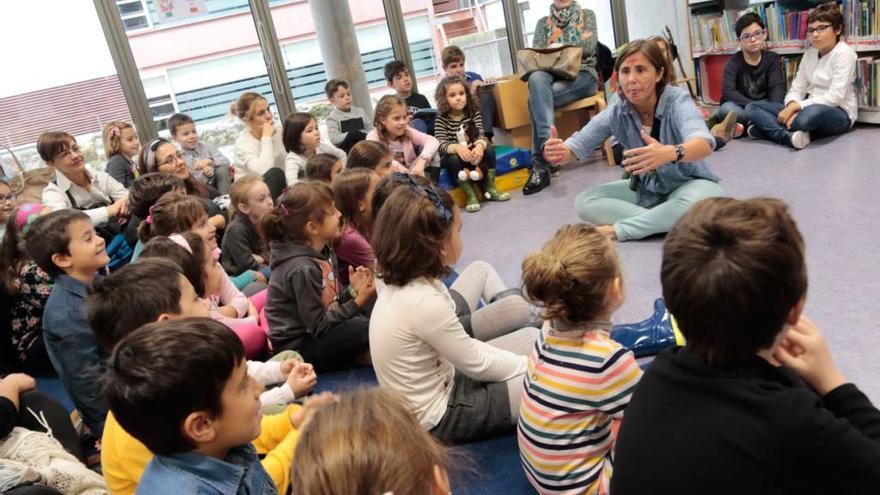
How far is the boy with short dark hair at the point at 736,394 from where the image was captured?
2.48ft

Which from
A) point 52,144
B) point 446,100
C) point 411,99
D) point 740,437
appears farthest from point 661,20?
point 740,437

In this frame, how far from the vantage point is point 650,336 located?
1.88m

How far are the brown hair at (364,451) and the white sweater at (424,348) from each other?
0.66 m

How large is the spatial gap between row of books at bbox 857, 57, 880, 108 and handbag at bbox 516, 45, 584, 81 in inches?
67.0

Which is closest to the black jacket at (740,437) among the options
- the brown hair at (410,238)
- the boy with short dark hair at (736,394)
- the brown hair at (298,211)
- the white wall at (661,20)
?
the boy with short dark hair at (736,394)

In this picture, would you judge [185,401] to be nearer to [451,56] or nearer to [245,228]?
[245,228]

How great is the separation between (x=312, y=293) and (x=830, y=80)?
351 cm

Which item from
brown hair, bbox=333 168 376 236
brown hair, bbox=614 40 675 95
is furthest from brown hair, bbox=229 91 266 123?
brown hair, bbox=614 40 675 95

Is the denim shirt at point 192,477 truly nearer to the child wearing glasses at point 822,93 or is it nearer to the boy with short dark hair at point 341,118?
the boy with short dark hair at point 341,118

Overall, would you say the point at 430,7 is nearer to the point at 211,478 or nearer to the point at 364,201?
the point at 364,201

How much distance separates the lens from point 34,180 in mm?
3689

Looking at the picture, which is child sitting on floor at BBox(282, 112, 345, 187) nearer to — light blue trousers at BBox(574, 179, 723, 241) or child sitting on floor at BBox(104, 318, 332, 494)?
light blue trousers at BBox(574, 179, 723, 241)

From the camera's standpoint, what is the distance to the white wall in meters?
5.41

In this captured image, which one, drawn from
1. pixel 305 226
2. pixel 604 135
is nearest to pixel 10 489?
pixel 305 226
